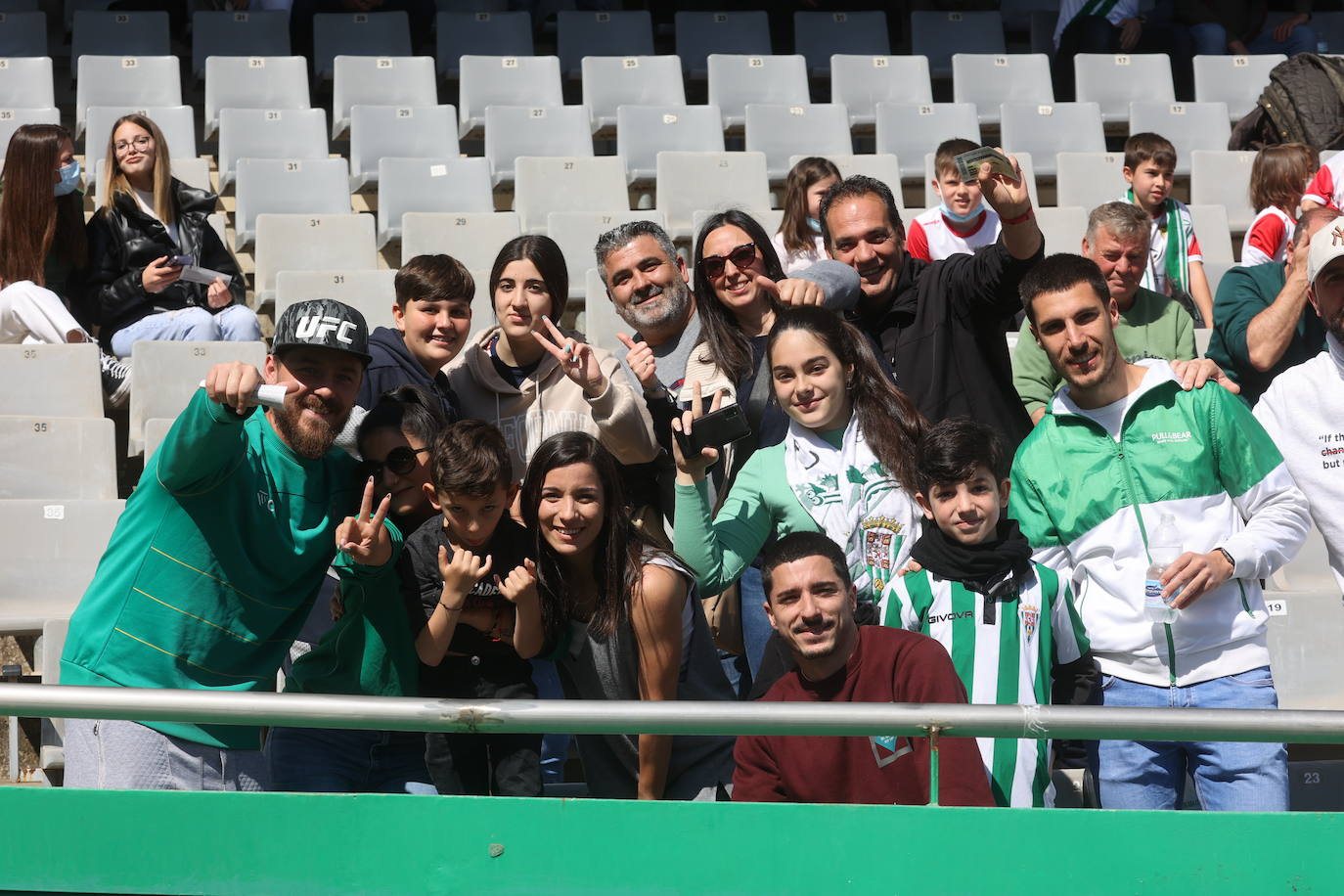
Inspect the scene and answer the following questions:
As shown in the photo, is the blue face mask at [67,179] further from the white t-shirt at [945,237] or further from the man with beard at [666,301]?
the white t-shirt at [945,237]

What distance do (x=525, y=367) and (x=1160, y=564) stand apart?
1579 mm

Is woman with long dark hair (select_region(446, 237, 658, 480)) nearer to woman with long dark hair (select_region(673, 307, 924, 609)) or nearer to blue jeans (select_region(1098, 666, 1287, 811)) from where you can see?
woman with long dark hair (select_region(673, 307, 924, 609))

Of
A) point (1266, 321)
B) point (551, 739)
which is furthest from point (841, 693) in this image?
point (1266, 321)

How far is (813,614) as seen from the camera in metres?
2.79

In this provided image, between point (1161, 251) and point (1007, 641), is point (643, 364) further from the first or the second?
point (1161, 251)

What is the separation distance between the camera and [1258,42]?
9.08m

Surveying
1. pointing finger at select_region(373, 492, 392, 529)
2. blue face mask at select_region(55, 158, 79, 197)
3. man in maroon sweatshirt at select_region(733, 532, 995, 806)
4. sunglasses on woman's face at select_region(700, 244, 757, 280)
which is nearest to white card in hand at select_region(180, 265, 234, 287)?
blue face mask at select_region(55, 158, 79, 197)

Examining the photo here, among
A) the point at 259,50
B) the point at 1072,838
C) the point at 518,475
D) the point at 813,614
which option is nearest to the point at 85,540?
the point at 518,475

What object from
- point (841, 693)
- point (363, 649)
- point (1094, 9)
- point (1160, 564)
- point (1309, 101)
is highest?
point (1094, 9)

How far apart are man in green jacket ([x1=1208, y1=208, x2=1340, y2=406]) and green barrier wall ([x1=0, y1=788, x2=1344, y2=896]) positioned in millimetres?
2126

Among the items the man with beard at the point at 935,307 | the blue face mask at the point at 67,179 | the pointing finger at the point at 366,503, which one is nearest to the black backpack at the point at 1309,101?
the man with beard at the point at 935,307

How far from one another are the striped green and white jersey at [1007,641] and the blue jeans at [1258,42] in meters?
6.82

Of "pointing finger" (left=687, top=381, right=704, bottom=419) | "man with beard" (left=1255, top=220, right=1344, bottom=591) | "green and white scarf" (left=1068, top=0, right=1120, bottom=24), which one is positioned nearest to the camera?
"man with beard" (left=1255, top=220, right=1344, bottom=591)

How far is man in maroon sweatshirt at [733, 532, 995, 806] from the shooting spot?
2631 mm
